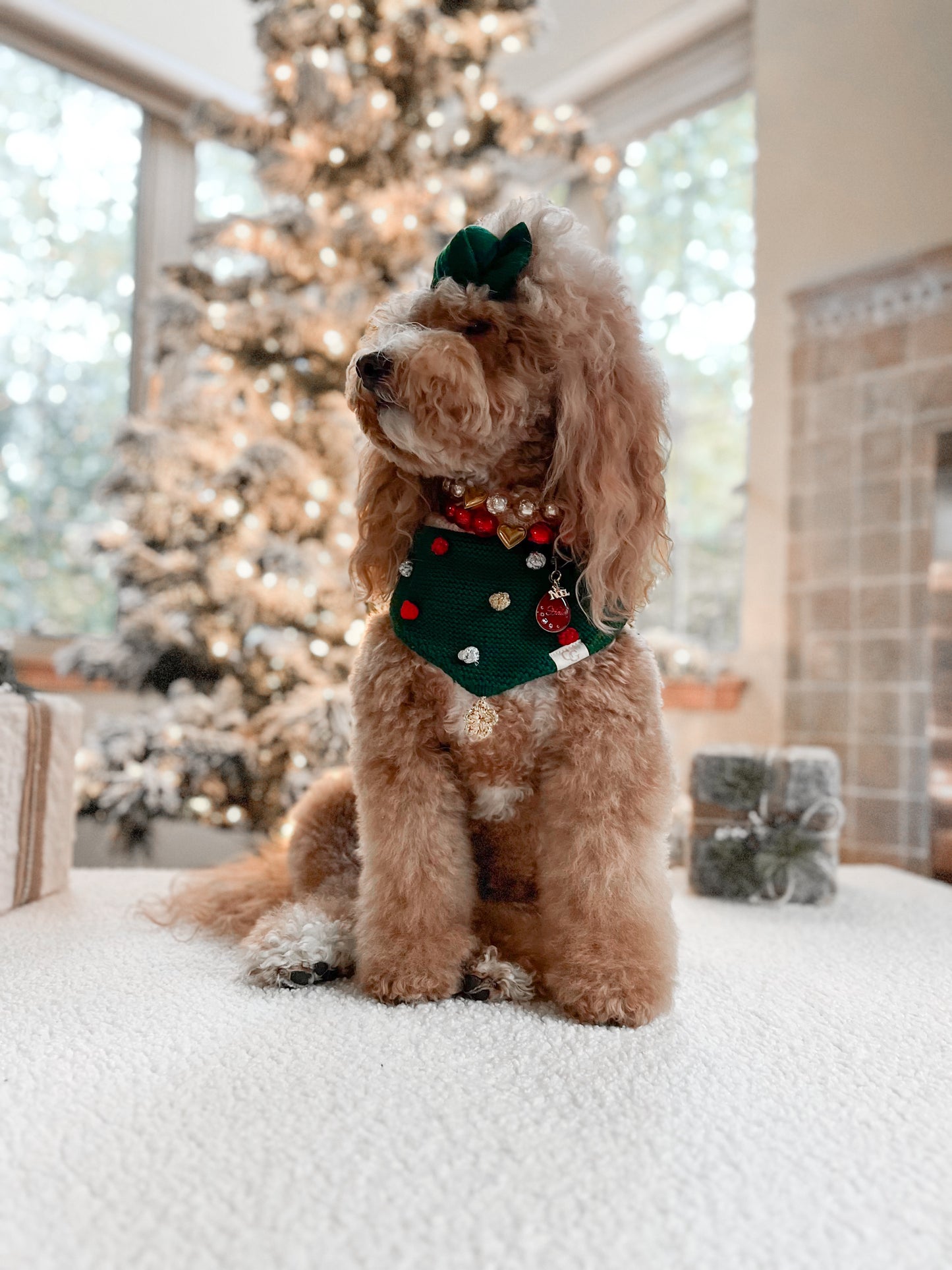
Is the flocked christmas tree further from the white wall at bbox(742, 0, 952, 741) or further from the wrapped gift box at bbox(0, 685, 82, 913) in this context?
the white wall at bbox(742, 0, 952, 741)

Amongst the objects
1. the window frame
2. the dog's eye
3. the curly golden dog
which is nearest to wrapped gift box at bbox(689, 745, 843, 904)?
the curly golden dog

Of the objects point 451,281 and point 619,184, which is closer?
point 451,281

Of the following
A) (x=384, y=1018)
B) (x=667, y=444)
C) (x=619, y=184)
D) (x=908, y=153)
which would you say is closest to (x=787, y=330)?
(x=908, y=153)

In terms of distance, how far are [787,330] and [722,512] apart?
0.75 meters

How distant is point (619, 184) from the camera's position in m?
4.14

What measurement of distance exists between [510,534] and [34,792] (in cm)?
110

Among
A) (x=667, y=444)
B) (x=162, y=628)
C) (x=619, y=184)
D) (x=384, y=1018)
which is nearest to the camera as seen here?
(x=384, y=1018)

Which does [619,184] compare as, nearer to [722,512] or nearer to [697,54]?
[697,54]

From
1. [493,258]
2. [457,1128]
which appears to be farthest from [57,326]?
[457,1128]

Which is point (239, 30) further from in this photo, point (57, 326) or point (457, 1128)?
point (457, 1128)

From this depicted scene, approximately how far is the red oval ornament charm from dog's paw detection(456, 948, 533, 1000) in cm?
47

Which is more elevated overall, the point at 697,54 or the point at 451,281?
the point at 697,54

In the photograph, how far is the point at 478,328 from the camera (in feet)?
3.90

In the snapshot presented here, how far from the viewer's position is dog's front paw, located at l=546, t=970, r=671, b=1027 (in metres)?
1.16
